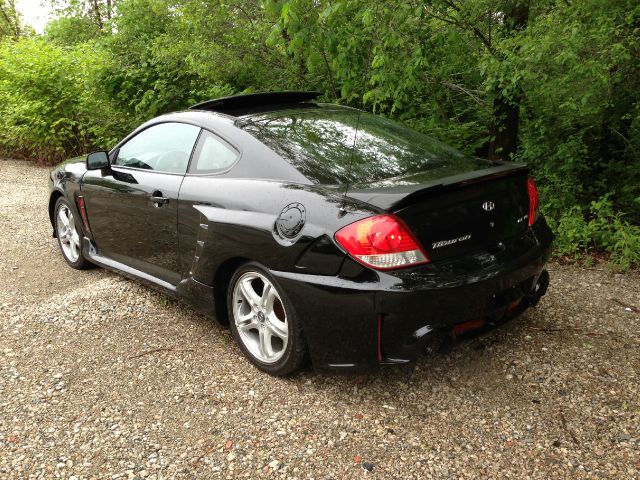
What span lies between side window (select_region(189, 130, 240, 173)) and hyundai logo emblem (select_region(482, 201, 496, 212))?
1.41 metres

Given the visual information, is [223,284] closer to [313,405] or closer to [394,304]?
[313,405]

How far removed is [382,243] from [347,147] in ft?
2.91

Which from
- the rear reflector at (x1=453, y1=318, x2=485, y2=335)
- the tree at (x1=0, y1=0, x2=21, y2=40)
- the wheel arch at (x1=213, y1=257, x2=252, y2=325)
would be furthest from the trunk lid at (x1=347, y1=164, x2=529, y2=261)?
the tree at (x1=0, y1=0, x2=21, y2=40)

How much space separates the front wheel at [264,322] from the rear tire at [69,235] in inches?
90.8

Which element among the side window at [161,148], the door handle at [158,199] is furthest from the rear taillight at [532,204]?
the door handle at [158,199]

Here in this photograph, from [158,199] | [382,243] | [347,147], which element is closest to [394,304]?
[382,243]

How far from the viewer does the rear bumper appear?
103 inches

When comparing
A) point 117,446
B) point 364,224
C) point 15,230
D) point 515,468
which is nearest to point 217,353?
point 117,446

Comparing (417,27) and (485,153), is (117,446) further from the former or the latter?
(485,153)

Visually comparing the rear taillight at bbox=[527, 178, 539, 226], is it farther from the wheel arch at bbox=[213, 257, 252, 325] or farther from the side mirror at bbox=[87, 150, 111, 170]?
the side mirror at bbox=[87, 150, 111, 170]

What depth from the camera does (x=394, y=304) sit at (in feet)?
8.52

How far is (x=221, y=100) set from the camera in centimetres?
385

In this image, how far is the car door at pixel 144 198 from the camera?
3730 mm

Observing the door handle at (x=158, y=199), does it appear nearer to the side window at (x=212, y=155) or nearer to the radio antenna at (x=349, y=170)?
the side window at (x=212, y=155)
